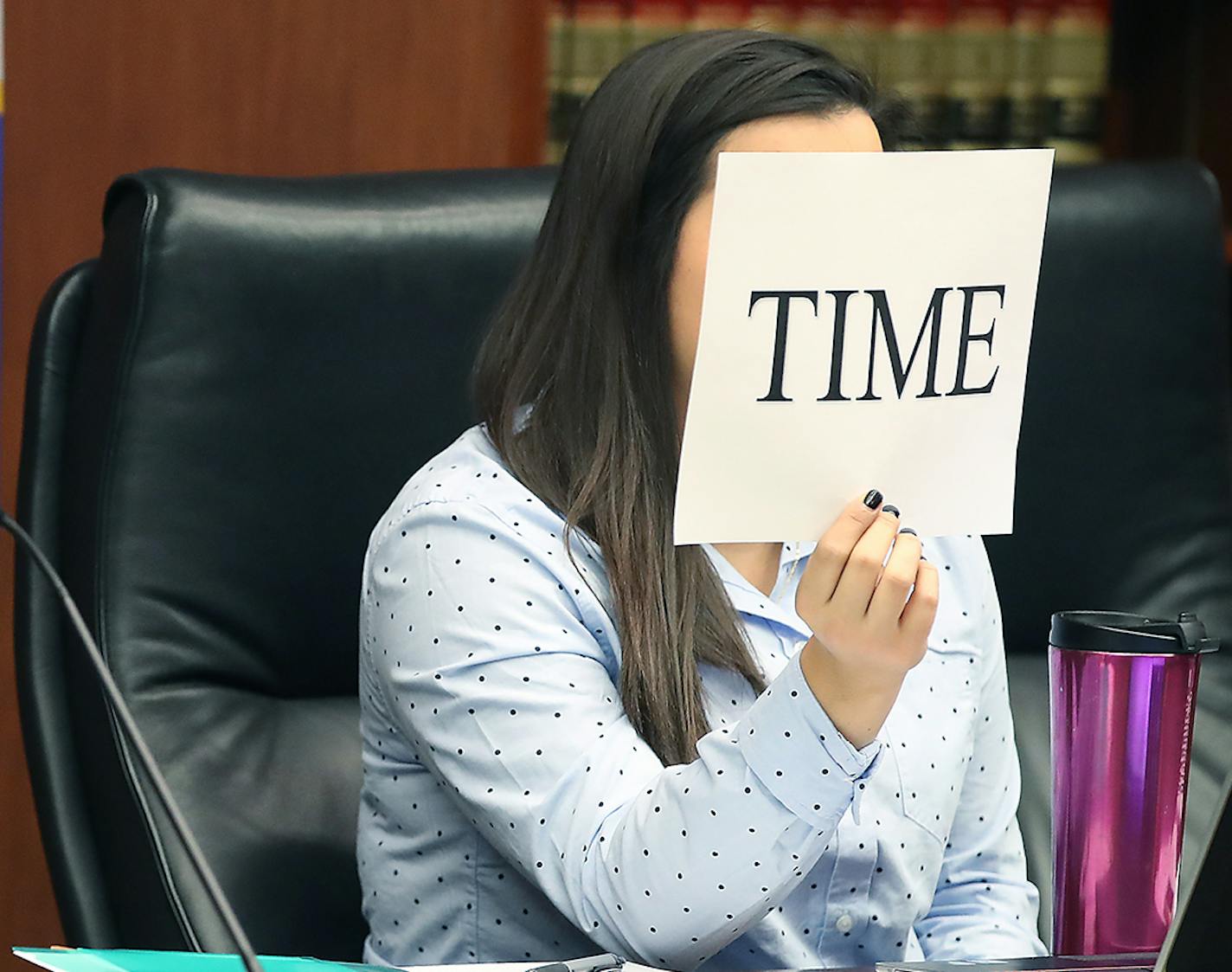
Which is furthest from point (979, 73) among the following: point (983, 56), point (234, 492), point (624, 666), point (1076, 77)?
point (624, 666)

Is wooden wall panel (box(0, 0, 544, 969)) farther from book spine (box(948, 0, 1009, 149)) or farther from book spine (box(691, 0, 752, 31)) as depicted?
book spine (box(948, 0, 1009, 149))

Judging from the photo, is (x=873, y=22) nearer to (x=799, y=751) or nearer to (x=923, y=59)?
(x=923, y=59)

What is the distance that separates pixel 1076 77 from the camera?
8.40ft

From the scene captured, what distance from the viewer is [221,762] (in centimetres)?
126

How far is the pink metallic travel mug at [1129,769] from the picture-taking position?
2.92 feet

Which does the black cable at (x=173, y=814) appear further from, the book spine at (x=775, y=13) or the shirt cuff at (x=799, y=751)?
the book spine at (x=775, y=13)

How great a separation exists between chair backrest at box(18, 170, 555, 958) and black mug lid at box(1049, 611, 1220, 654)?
1.89 feet

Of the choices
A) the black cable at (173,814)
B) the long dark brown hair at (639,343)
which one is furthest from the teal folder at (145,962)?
the long dark brown hair at (639,343)

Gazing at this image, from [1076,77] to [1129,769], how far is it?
186cm

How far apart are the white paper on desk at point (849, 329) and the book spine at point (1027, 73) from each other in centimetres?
179

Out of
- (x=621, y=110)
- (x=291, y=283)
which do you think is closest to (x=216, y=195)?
(x=291, y=283)

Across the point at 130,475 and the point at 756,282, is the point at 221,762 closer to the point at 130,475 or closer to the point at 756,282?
the point at 130,475

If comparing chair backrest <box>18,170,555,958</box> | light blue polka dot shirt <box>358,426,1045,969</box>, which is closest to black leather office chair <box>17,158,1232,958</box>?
chair backrest <box>18,170,555,958</box>

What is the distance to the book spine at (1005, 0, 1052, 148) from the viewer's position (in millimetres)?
2537
